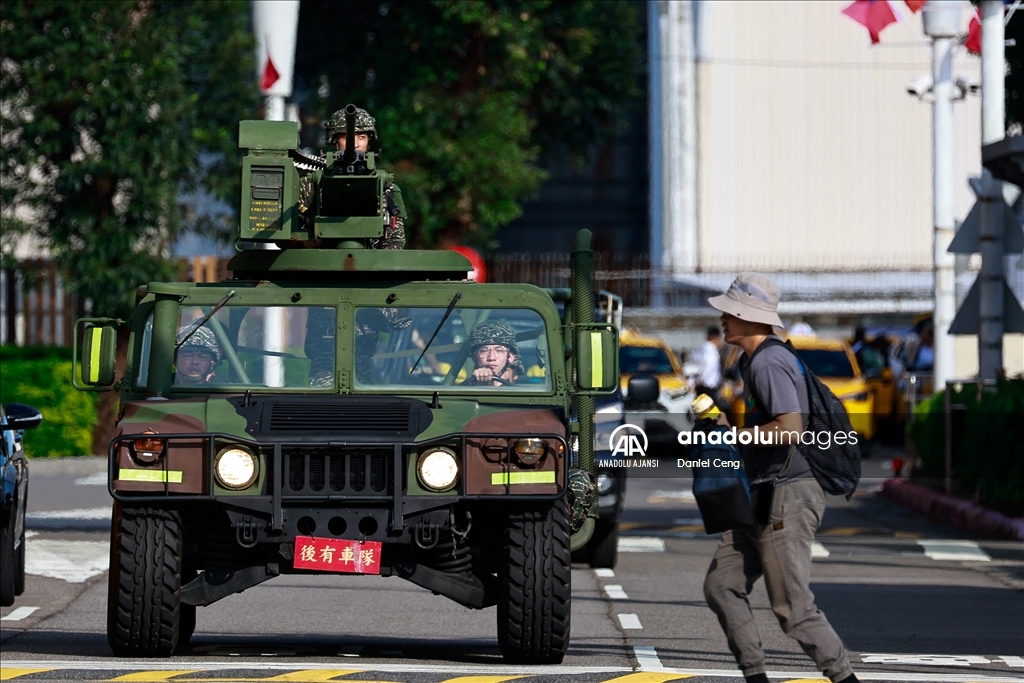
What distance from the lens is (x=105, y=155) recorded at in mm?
26453

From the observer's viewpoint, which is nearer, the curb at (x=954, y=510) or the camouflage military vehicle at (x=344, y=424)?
the camouflage military vehicle at (x=344, y=424)

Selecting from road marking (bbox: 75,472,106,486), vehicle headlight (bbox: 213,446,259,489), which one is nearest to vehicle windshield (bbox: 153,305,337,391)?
vehicle headlight (bbox: 213,446,259,489)

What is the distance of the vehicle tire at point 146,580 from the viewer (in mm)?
9656

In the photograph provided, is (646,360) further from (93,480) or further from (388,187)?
(388,187)

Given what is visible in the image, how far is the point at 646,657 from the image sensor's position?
34.7ft

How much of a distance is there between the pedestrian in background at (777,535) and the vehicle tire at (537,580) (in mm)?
1555

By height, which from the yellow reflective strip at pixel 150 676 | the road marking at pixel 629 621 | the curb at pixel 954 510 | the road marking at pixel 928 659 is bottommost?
the road marking at pixel 629 621

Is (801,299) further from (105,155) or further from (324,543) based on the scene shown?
(324,543)

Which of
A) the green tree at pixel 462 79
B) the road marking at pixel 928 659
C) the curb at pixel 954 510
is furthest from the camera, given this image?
the green tree at pixel 462 79

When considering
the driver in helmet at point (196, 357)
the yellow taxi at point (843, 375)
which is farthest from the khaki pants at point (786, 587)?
the yellow taxi at point (843, 375)

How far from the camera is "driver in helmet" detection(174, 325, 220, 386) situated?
10.8 metres

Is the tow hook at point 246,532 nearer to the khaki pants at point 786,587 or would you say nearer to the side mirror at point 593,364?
the side mirror at point 593,364

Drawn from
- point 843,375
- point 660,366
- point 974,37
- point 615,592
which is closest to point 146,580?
point 615,592

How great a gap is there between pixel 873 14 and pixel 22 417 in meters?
14.5
